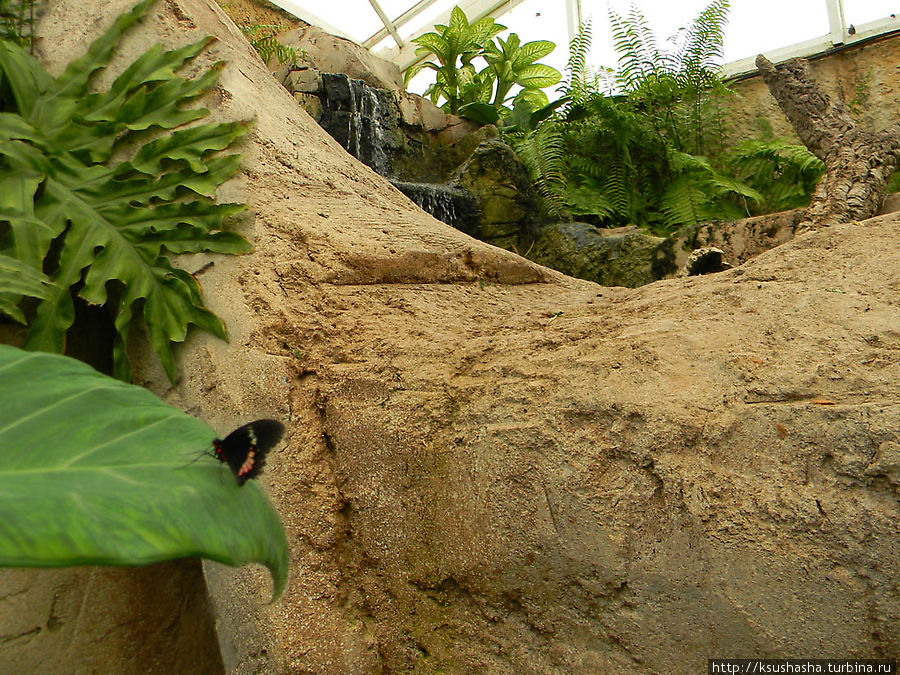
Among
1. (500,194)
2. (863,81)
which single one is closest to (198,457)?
(500,194)

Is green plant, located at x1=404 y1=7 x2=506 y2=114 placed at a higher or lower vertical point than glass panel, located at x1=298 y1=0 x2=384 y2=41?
lower

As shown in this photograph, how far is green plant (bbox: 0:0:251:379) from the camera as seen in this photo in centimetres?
195

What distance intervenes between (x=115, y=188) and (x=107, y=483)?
178 cm

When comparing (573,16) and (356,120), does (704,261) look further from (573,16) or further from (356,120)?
(573,16)

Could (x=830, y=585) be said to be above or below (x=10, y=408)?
below

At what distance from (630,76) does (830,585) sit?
22.6 feet

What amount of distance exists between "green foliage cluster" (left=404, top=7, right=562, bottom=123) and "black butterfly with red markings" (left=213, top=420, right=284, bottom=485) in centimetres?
819

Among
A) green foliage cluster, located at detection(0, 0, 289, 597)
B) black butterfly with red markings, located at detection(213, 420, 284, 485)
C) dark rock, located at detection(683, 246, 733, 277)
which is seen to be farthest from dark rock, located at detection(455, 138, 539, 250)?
black butterfly with red markings, located at detection(213, 420, 284, 485)

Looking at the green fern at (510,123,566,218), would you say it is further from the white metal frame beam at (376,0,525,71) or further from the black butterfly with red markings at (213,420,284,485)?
the black butterfly with red markings at (213,420,284,485)

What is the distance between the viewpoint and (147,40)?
2.42 meters

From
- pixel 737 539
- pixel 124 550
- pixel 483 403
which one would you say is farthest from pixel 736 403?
pixel 124 550

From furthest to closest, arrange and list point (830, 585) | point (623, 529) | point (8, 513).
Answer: point (623, 529)
point (830, 585)
point (8, 513)

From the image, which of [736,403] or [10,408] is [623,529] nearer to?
[736,403]

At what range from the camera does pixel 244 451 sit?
750 millimetres
